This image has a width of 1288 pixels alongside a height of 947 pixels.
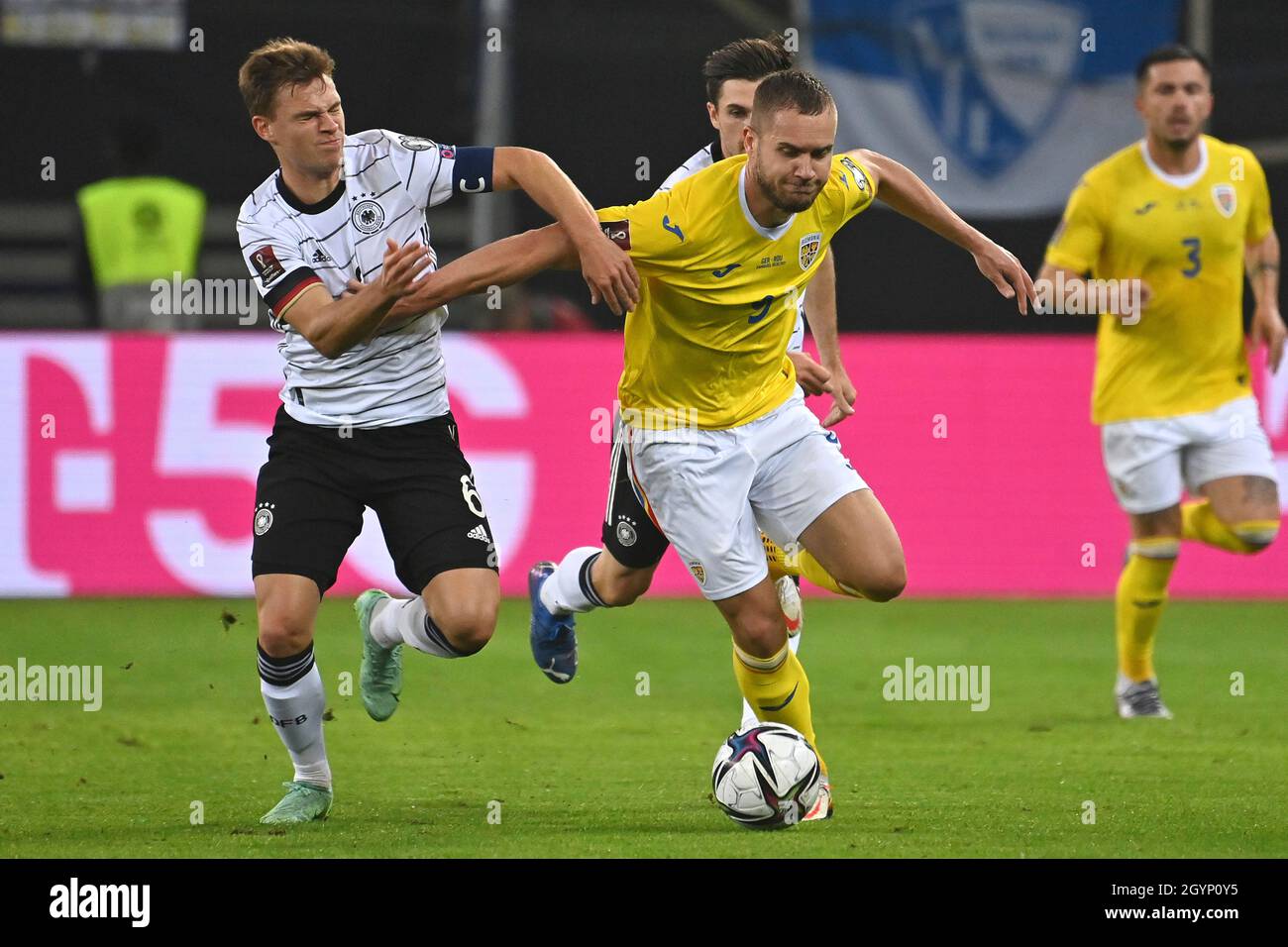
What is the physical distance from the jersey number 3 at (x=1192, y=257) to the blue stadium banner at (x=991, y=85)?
4.12 metres

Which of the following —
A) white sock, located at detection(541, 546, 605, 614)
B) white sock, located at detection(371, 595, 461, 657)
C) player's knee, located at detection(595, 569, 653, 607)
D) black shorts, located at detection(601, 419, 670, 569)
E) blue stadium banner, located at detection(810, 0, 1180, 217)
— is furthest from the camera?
blue stadium banner, located at detection(810, 0, 1180, 217)

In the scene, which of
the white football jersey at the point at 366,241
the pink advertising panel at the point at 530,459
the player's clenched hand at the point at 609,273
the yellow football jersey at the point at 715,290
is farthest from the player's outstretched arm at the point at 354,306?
the pink advertising panel at the point at 530,459

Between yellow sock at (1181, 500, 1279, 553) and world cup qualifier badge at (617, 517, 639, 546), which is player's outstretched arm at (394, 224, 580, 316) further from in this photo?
yellow sock at (1181, 500, 1279, 553)

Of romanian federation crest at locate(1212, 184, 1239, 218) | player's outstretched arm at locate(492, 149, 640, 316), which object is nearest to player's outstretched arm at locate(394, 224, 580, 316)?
player's outstretched arm at locate(492, 149, 640, 316)

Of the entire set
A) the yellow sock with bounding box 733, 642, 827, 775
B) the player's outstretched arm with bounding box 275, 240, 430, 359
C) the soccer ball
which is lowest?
the soccer ball

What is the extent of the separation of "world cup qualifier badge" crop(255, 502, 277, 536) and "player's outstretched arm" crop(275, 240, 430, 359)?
0.49 meters

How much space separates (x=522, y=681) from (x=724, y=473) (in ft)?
9.44

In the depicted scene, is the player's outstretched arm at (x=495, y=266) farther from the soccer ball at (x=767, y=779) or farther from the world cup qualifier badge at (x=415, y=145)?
the soccer ball at (x=767, y=779)

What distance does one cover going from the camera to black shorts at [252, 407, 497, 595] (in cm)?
563

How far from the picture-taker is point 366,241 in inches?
225

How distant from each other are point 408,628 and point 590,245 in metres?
1.48

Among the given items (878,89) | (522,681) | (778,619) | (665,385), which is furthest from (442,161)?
(878,89)

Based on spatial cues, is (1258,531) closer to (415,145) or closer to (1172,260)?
(1172,260)

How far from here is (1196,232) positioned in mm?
7898
